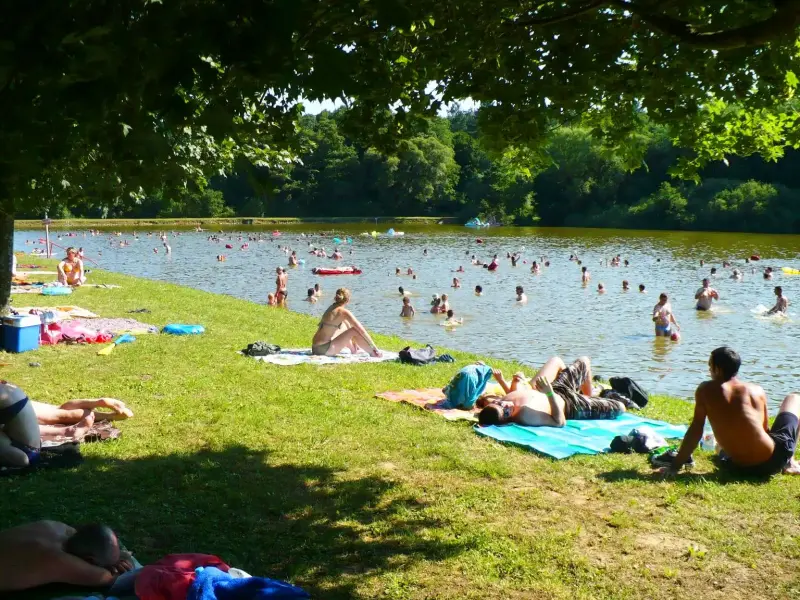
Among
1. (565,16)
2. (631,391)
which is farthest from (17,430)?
(631,391)

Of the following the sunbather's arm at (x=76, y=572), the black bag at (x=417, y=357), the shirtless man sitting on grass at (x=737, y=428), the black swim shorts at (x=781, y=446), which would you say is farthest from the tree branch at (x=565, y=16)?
the black bag at (x=417, y=357)

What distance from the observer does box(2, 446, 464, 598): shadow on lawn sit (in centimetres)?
452

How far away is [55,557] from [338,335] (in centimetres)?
776

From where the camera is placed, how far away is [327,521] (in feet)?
16.8

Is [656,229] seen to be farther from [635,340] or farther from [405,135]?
[405,135]

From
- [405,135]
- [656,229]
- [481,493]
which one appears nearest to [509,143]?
[405,135]

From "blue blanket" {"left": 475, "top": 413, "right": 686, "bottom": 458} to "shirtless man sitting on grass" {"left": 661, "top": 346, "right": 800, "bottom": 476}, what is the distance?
3.12ft

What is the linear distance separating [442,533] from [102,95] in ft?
10.9

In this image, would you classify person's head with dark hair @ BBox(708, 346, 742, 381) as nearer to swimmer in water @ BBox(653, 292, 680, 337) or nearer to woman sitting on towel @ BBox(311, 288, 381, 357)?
woman sitting on towel @ BBox(311, 288, 381, 357)

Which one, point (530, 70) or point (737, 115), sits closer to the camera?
point (530, 70)

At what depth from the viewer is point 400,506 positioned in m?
5.38

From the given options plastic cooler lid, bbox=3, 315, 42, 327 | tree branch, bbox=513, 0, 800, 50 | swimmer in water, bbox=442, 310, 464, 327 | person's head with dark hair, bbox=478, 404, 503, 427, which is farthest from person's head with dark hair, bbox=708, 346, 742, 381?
swimmer in water, bbox=442, 310, 464, 327

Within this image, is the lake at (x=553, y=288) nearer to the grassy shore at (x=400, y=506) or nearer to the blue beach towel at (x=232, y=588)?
the grassy shore at (x=400, y=506)

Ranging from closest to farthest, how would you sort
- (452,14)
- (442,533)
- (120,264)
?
(442,533)
(452,14)
(120,264)
